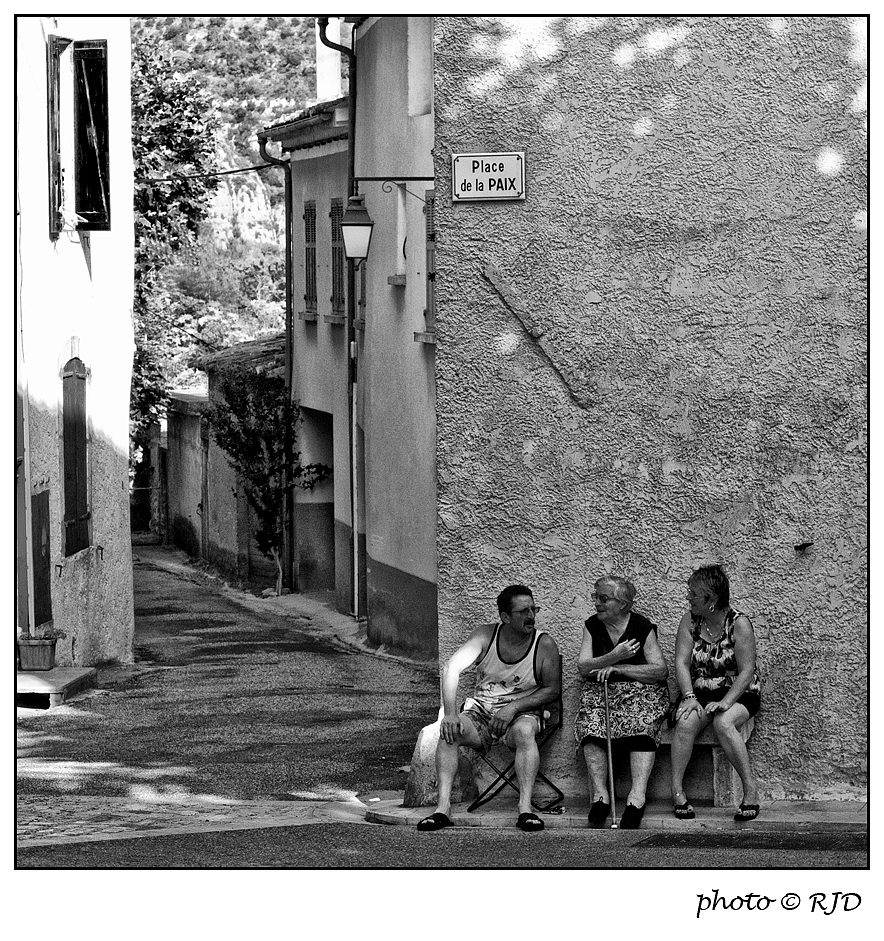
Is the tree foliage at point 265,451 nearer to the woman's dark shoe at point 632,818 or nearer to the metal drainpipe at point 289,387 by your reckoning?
the metal drainpipe at point 289,387

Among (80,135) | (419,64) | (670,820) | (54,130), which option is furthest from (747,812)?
(80,135)

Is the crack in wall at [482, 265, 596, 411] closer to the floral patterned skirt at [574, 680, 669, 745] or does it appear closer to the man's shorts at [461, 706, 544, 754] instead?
the floral patterned skirt at [574, 680, 669, 745]

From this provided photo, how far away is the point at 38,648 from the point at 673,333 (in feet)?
22.9

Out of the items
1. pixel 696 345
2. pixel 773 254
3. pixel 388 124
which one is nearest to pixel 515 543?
pixel 696 345

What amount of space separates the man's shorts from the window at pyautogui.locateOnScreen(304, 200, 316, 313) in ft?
52.2

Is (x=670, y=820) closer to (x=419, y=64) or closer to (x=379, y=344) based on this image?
(x=419, y=64)

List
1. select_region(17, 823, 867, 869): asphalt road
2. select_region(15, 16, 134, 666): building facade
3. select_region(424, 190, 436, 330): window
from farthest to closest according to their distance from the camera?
select_region(424, 190, 436, 330): window → select_region(15, 16, 134, 666): building facade → select_region(17, 823, 867, 869): asphalt road

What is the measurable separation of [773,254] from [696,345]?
0.57m

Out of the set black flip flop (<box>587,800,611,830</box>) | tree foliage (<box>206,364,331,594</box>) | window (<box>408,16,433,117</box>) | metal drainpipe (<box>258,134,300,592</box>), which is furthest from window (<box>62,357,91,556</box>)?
metal drainpipe (<box>258,134,300,592</box>)

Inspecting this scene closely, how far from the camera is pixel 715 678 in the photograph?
7.41 metres

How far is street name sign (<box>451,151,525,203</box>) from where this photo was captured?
24.8 ft

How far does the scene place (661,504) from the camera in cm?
763

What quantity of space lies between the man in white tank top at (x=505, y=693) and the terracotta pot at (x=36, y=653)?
19.3 feet

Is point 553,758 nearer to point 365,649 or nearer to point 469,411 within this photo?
point 469,411
